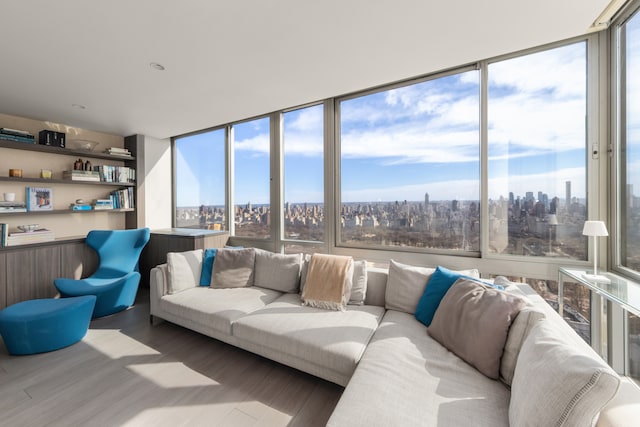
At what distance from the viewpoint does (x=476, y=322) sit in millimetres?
1423

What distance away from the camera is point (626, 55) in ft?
5.75

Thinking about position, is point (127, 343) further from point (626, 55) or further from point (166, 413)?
point (626, 55)

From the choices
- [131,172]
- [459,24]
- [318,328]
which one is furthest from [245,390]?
[131,172]

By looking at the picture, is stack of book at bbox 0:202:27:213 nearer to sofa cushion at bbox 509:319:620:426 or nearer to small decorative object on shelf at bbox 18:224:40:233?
small decorative object on shelf at bbox 18:224:40:233

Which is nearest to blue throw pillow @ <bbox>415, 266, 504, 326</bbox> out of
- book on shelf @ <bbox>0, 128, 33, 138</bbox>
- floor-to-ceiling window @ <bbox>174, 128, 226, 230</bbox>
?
floor-to-ceiling window @ <bbox>174, 128, 226, 230</bbox>

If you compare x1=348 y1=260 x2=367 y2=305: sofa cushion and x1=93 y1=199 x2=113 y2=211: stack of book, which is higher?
x1=93 y1=199 x2=113 y2=211: stack of book

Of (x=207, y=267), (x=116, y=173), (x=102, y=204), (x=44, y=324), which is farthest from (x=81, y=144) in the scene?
(x=207, y=267)

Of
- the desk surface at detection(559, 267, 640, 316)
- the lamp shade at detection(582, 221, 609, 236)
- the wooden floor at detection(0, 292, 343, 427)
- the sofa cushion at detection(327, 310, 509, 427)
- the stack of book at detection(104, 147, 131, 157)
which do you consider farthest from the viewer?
the stack of book at detection(104, 147, 131, 157)

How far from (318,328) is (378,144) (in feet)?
6.63

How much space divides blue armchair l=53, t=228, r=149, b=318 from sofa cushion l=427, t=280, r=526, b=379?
10.9ft

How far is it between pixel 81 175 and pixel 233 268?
2722 mm

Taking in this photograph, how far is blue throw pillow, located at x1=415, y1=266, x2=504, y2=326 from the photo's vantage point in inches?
72.0

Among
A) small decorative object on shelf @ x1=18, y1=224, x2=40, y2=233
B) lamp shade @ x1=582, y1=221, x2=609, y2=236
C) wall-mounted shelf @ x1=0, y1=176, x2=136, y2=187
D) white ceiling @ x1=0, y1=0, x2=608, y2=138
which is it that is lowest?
small decorative object on shelf @ x1=18, y1=224, x2=40, y2=233

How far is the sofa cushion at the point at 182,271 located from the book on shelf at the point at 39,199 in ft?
6.98
